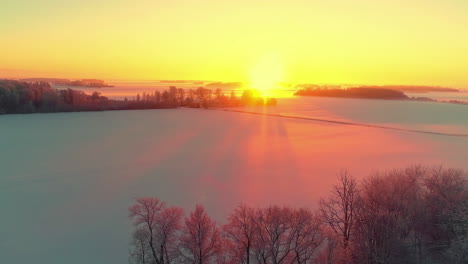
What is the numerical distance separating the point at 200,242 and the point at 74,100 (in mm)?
Result: 41369

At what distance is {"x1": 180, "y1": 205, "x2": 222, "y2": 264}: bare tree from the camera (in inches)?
313

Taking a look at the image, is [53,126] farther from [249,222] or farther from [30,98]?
[249,222]

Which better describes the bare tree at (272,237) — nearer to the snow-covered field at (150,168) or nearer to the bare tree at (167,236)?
the bare tree at (167,236)

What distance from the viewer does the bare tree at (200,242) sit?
26.1ft

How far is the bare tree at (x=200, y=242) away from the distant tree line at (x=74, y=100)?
38243mm

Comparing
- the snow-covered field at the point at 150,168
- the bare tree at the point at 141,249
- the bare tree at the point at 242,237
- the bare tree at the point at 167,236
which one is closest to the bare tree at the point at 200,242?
the bare tree at the point at 167,236

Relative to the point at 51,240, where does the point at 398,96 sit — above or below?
above

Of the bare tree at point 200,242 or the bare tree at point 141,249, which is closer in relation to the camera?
the bare tree at point 200,242

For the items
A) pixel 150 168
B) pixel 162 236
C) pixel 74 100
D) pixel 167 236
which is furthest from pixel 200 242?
pixel 74 100

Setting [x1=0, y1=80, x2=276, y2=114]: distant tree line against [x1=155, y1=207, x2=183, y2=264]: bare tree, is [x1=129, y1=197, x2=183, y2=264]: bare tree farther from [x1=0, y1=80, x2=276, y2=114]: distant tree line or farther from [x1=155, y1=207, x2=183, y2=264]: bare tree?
[x1=0, y1=80, x2=276, y2=114]: distant tree line

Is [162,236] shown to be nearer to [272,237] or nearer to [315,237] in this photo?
[272,237]

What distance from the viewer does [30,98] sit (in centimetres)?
4147

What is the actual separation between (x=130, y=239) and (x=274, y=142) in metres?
15.2

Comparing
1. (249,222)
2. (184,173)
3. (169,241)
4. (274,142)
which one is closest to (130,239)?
(169,241)
